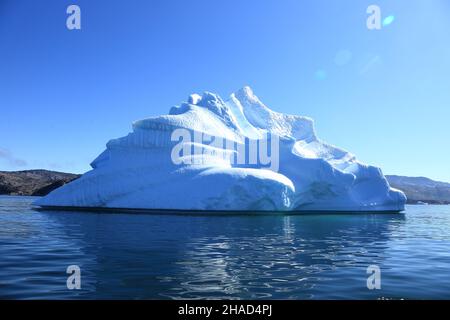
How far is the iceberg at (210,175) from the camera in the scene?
35.2 metres

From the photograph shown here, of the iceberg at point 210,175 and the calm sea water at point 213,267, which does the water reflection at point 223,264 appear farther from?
the iceberg at point 210,175

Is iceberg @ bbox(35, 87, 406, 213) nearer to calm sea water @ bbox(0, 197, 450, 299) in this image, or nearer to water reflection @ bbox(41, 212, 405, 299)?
water reflection @ bbox(41, 212, 405, 299)

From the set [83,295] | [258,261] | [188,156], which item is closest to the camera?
[83,295]

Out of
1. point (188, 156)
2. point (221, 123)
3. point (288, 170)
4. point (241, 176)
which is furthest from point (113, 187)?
point (288, 170)

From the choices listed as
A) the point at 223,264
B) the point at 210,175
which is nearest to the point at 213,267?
the point at 223,264

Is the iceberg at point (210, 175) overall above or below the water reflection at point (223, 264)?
above

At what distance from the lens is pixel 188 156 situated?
124 feet

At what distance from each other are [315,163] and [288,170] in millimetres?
3021

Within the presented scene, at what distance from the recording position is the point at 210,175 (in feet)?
116

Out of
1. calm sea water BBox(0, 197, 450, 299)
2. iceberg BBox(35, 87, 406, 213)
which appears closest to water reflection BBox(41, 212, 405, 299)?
calm sea water BBox(0, 197, 450, 299)

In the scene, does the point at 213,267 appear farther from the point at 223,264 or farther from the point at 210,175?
the point at 210,175

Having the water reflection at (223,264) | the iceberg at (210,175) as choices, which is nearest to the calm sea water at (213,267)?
the water reflection at (223,264)
